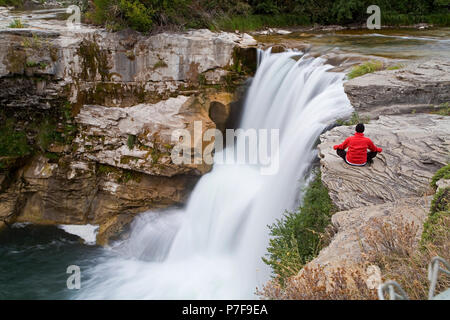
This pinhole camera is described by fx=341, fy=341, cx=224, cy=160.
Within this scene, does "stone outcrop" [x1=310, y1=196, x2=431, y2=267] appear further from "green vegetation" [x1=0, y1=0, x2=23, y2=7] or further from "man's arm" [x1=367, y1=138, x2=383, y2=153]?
"green vegetation" [x1=0, y1=0, x2=23, y2=7]

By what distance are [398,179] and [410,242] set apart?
1.55 m

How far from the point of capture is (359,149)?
5.16 meters

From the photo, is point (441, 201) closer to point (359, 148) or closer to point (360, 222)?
point (360, 222)

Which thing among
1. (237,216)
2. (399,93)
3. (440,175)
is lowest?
(237,216)

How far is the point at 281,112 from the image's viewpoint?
1009 cm

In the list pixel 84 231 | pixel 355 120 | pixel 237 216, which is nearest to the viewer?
pixel 355 120

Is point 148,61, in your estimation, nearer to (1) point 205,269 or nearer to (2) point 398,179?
(1) point 205,269

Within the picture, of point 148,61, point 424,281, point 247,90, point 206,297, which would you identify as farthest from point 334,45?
point 424,281

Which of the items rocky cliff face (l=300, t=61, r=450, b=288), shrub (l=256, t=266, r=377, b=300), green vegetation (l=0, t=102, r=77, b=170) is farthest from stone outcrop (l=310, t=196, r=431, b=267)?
green vegetation (l=0, t=102, r=77, b=170)

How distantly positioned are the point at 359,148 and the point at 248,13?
13.8 meters

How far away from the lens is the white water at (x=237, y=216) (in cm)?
794
